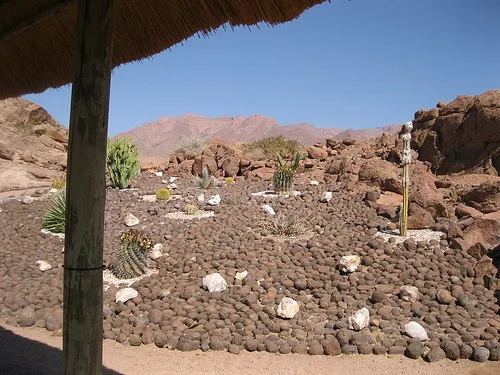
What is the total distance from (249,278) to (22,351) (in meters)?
2.72

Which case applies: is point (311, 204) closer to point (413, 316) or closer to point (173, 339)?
point (413, 316)

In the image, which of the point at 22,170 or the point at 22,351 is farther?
the point at 22,170

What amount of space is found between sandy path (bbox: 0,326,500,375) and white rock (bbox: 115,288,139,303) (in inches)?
35.6

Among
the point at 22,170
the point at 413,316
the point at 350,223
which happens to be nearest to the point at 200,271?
the point at 413,316

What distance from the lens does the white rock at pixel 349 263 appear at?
6.01m

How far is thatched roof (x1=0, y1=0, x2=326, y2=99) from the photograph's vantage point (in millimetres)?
2312

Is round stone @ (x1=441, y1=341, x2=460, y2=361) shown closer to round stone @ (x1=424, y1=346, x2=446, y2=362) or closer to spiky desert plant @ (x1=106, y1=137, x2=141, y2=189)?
round stone @ (x1=424, y1=346, x2=446, y2=362)

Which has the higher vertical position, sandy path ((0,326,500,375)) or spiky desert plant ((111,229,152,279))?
spiky desert plant ((111,229,152,279))

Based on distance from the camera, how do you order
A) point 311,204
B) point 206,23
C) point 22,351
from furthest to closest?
point 311,204
point 22,351
point 206,23

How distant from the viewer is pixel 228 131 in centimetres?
8562

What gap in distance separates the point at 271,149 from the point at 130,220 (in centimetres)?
1572

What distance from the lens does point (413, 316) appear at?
5.11 m

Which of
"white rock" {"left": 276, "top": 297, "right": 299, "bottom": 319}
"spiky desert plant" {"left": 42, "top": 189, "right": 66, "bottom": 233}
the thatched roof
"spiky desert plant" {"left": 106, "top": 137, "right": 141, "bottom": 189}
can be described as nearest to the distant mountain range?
"spiky desert plant" {"left": 106, "top": 137, "right": 141, "bottom": 189}

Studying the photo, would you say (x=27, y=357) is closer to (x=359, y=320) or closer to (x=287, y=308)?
(x=287, y=308)
